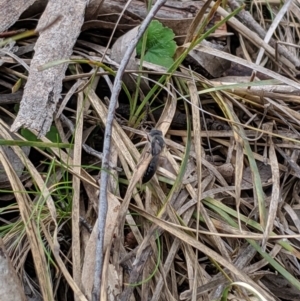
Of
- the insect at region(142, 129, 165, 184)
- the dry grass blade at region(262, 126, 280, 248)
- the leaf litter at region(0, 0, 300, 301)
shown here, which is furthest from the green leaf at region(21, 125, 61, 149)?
the dry grass blade at region(262, 126, 280, 248)

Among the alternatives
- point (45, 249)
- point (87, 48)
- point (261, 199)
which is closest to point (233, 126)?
point (261, 199)

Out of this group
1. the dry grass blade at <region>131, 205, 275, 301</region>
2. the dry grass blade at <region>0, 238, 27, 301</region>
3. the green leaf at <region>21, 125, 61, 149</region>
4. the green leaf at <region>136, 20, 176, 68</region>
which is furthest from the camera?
the green leaf at <region>136, 20, 176, 68</region>

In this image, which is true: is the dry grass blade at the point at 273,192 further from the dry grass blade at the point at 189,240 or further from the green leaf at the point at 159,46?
the green leaf at the point at 159,46

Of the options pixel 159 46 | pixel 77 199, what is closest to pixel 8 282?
pixel 77 199

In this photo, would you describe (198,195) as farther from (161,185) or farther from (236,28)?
(236,28)

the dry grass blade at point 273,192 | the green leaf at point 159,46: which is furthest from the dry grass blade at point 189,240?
the green leaf at point 159,46

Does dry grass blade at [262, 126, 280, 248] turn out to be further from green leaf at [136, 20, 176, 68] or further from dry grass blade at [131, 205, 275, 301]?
green leaf at [136, 20, 176, 68]
